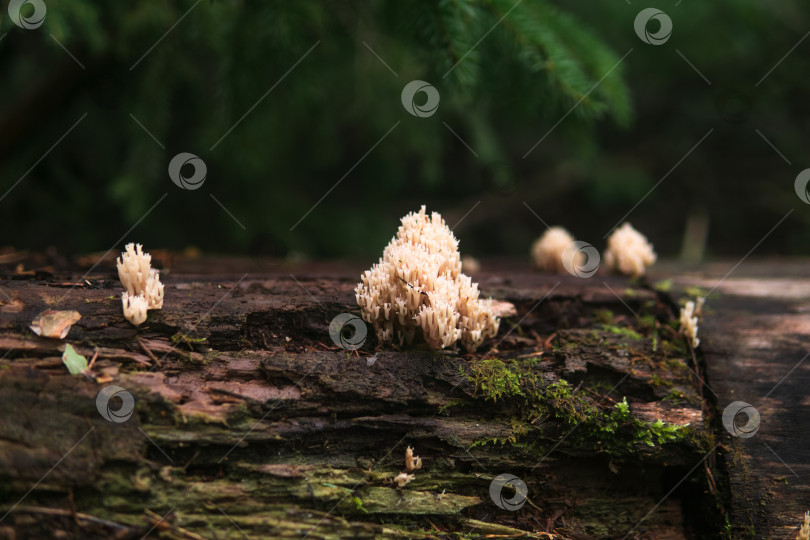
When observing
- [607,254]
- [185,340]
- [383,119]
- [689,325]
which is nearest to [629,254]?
[607,254]

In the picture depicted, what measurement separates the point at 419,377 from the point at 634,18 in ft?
17.8

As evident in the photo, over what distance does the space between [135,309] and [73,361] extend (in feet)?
1.27

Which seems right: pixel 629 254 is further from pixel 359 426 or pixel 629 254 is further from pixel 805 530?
pixel 359 426

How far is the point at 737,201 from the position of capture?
9023mm

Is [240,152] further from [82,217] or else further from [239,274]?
[82,217]

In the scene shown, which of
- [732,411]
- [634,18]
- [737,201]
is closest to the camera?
[732,411]

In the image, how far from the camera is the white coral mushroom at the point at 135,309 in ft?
9.61

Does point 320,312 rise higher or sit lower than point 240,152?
lower

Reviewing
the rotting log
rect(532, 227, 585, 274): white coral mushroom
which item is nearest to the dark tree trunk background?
the rotting log

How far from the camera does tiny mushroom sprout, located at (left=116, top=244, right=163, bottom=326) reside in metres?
2.94

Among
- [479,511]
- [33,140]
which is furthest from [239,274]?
[33,140]

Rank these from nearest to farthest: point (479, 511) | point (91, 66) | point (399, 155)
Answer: point (479, 511)
point (91, 66)
point (399, 155)

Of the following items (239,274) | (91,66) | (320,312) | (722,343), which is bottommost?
(320,312)

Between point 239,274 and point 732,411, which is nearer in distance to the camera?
point 732,411
